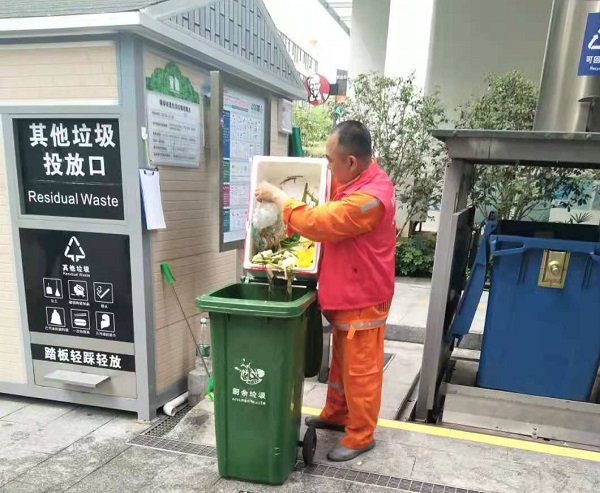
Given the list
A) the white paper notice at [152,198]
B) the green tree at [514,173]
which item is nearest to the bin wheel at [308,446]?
the white paper notice at [152,198]

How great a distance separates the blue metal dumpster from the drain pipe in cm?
216

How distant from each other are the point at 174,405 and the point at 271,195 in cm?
180

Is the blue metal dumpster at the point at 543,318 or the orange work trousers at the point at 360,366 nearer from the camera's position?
the orange work trousers at the point at 360,366

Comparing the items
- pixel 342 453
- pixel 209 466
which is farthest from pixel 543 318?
pixel 209 466

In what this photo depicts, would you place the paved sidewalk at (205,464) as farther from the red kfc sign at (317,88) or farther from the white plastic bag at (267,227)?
the red kfc sign at (317,88)

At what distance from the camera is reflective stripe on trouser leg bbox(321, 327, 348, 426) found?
9.07 ft

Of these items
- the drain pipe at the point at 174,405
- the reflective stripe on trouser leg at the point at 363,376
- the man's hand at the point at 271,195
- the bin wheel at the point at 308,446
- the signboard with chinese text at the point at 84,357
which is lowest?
the drain pipe at the point at 174,405

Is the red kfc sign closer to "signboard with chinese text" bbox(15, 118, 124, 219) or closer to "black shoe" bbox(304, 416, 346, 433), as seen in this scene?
"signboard with chinese text" bbox(15, 118, 124, 219)

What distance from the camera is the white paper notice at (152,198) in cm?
288

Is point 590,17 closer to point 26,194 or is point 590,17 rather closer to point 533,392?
point 533,392

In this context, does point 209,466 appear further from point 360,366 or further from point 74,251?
point 74,251

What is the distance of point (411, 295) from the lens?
21.9ft

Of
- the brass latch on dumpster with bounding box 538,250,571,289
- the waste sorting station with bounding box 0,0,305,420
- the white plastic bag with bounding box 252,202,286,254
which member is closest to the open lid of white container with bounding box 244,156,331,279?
the white plastic bag with bounding box 252,202,286,254

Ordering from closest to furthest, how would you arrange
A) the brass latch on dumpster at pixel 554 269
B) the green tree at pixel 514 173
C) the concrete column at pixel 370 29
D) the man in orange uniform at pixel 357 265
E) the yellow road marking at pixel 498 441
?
the man in orange uniform at pixel 357 265
the yellow road marking at pixel 498 441
the brass latch on dumpster at pixel 554 269
the green tree at pixel 514 173
the concrete column at pixel 370 29
